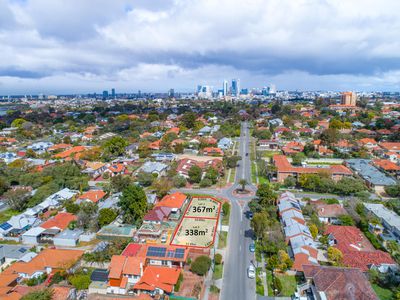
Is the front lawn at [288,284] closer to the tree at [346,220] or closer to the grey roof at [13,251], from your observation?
the tree at [346,220]

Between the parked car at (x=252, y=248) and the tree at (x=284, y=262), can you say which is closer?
the tree at (x=284, y=262)

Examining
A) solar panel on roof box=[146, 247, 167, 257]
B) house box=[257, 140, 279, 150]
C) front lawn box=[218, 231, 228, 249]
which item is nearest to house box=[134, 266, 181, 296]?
solar panel on roof box=[146, 247, 167, 257]

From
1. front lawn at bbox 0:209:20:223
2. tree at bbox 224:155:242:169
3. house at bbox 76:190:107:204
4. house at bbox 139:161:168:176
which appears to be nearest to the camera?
front lawn at bbox 0:209:20:223

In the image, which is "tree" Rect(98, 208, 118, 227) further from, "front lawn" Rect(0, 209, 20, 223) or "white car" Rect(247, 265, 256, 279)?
"white car" Rect(247, 265, 256, 279)

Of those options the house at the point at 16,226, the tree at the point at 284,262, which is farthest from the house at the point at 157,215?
the tree at the point at 284,262

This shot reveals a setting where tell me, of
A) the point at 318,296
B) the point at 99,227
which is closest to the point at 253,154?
the point at 99,227

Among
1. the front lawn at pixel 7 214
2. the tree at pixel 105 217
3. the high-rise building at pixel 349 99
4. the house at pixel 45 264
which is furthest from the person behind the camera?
the high-rise building at pixel 349 99
